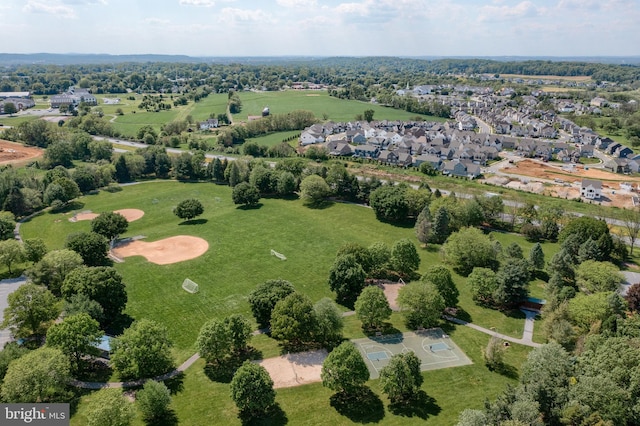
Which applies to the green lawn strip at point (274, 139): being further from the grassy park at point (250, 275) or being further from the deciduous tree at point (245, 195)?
the deciduous tree at point (245, 195)

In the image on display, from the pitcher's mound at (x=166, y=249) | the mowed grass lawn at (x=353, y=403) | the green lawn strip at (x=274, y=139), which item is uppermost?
the green lawn strip at (x=274, y=139)

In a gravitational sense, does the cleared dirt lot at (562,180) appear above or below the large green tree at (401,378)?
above

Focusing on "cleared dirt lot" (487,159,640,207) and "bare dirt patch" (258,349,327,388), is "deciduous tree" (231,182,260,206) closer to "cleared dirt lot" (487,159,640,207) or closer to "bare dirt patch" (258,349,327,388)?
"bare dirt patch" (258,349,327,388)

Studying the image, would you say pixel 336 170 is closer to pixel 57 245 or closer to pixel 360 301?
pixel 360 301

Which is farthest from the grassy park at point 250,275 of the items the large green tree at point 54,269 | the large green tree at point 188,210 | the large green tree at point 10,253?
the large green tree at point 10,253

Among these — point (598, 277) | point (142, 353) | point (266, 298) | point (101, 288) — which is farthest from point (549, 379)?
point (101, 288)

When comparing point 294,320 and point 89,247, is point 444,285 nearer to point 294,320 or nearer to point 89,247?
point 294,320
